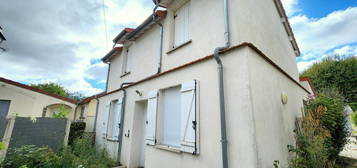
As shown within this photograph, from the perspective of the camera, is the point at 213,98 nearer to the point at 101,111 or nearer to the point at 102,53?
the point at 101,111

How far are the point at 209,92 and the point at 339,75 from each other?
27090 mm

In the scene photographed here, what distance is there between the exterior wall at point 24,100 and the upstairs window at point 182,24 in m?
14.6

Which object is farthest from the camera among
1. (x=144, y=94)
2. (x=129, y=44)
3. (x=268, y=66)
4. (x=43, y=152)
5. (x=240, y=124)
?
(x=129, y=44)

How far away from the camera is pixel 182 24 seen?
5.55m

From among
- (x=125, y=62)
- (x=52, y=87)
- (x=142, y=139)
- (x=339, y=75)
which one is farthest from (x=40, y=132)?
(x=52, y=87)

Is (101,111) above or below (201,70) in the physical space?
below

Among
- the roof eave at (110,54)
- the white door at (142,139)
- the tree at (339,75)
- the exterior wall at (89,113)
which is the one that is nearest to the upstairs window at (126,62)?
the roof eave at (110,54)

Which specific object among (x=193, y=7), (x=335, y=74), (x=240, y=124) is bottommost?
(x=240, y=124)

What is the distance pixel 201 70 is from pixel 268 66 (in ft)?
5.67

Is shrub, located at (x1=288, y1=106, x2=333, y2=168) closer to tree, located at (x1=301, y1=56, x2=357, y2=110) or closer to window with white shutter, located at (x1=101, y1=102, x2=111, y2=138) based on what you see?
window with white shutter, located at (x1=101, y1=102, x2=111, y2=138)

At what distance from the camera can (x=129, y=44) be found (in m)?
8.73

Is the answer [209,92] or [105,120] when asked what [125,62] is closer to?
[105,120]

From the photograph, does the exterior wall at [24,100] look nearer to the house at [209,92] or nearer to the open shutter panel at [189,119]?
the house at [209,92]

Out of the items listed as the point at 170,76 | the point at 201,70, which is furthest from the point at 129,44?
the point at 201,70
